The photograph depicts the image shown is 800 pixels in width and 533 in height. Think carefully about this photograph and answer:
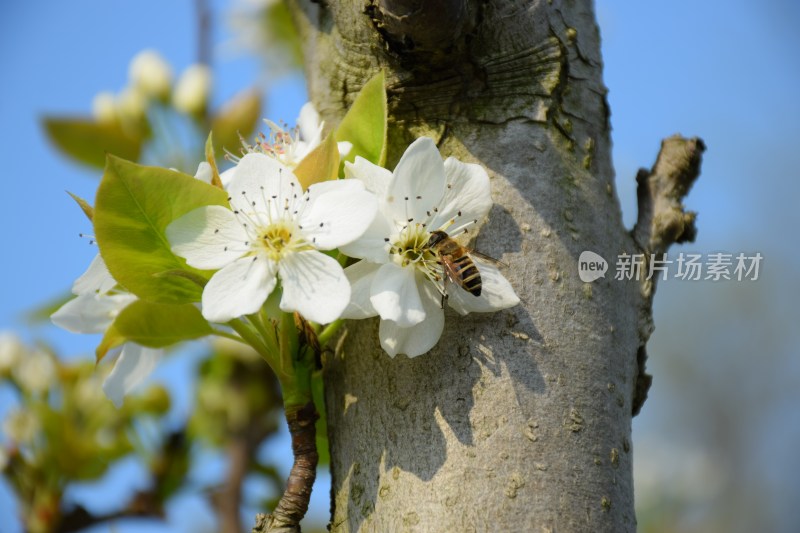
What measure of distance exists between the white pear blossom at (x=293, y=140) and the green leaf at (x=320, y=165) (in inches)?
4.7

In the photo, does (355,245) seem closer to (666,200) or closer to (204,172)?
(204,172)

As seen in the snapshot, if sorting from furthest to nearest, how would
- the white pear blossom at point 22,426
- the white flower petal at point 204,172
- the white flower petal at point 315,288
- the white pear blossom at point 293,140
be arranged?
1. the white pear blossom at point 22,426
2. the white pear blossom at point 293,140
3. the white flower petal at point 204,172
4. the white flower petal at point 315,288

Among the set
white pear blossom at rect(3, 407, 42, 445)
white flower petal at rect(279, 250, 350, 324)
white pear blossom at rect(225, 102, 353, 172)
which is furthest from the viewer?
white pear blossom at rect(3, 407, 42, 445)

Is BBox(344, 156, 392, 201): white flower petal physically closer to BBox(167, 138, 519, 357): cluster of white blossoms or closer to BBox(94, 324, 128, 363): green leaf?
BBox(167, 138, 519, 357): cluster of white blossoms

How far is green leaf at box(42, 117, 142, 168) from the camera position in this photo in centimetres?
208

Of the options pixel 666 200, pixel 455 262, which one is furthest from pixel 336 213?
pixel 666 200

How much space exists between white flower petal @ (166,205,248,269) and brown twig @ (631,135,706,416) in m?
0.53

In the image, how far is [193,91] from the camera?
2105 mm

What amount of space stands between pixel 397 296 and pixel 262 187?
0.21 meters

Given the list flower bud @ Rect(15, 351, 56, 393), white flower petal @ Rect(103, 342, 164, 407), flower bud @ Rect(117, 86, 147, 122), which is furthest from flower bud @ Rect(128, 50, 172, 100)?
white flower petal @ Rect(103, 342, 164, 407)

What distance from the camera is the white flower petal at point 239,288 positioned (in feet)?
2.66

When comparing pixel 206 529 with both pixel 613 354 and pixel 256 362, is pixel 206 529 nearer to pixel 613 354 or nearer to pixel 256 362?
pixel 256 362

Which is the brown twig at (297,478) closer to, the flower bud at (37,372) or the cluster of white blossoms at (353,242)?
the cluster of white blossoms at (353,242)

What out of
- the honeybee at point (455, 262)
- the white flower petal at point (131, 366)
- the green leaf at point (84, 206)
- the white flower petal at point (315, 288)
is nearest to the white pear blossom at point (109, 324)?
the white flower petal at point (131, 366)
